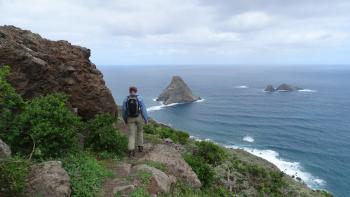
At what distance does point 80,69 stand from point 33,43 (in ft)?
9.21

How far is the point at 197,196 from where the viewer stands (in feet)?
Result: 41.5

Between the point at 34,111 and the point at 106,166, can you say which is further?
the point at 106,166

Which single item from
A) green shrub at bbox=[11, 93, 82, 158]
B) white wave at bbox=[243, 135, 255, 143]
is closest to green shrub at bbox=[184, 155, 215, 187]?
green shrub at bbox=[11, 93, 82, 158]

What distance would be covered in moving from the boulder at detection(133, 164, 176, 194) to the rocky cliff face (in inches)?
218

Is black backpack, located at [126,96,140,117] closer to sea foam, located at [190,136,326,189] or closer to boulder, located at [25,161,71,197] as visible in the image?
boulder, located at [25,161,71,197]

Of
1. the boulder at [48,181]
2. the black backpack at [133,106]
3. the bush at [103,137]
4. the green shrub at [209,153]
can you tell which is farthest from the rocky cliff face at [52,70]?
the green shrub at [209,153]

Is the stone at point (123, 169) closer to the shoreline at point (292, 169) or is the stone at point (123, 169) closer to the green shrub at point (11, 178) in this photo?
the green shrub at point (11, 178)

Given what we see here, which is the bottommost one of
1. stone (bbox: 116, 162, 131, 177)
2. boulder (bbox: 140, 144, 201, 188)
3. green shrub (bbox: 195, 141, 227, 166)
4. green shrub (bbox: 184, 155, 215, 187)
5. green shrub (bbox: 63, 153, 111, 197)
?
green shrub (bbox: 195, 141, 227, 166)

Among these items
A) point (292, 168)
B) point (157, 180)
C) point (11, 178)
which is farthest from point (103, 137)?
point (292, 168)

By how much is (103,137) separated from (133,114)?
65.6 inches

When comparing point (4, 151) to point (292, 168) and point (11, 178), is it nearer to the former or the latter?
point (11, 178)

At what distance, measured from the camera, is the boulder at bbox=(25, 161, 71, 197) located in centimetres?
949

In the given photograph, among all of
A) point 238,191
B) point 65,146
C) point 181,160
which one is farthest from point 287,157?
point 65,146

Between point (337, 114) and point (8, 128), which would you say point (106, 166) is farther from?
point (337, 114)
